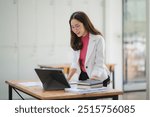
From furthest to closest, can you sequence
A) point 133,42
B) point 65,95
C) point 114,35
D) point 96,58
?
point 133,42, point 114,35, point 96,58, point 65,95

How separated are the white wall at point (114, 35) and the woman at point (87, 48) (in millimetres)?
3652

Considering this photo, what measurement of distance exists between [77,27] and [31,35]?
3.18m

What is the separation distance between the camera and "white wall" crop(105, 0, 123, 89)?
677 cm

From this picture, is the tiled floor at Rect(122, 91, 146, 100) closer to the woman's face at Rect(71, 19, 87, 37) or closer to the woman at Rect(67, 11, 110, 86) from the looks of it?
the woman at Rect(67, 11, 110, 86)

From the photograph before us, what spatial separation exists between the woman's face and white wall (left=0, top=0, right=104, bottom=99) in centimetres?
309

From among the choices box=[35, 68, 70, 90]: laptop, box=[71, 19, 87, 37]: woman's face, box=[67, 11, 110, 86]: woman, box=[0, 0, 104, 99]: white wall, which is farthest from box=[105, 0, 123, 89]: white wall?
box=[35, 68, 70, 90]: laptop

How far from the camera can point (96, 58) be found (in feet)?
10.1

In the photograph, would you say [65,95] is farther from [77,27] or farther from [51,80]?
[77,27]

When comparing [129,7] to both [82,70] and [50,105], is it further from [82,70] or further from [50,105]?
[50,105]

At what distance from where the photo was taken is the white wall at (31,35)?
5910 mm

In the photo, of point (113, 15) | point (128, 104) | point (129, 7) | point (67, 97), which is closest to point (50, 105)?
point (67, 97)

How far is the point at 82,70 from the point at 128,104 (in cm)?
88

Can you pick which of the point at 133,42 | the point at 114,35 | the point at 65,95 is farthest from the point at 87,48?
the point at 133,42

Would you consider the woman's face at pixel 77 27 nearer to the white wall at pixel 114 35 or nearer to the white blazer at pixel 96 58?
the white blazer at pixel 96 58
